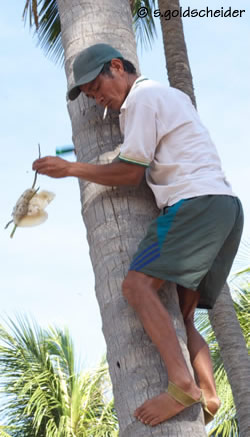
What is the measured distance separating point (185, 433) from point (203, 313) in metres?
9.01

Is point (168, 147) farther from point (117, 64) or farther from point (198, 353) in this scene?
point (198, 353)

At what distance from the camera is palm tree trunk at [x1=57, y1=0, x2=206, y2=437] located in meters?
2.87

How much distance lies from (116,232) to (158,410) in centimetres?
79

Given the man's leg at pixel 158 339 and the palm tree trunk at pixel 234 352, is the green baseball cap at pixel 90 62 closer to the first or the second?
the man's leg at pixel 158 339

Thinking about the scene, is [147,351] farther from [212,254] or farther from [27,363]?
[27,363]

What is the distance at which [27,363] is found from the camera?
39.6 ft

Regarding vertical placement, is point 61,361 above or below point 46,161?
below

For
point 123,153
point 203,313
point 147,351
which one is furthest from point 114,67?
point 203,313

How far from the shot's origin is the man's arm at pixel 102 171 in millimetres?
3258

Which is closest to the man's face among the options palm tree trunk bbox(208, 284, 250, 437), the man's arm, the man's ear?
the man's ear

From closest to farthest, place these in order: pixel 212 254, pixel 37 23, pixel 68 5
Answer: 1. pixel 212 254
2. pixel 68 5
3. pixel 37 23

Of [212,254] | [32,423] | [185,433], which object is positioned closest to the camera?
[185,433]

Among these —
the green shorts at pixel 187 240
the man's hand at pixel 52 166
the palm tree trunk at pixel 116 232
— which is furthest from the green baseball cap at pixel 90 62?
the green shorts at pixel 187 240

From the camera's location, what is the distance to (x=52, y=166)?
133 inches
